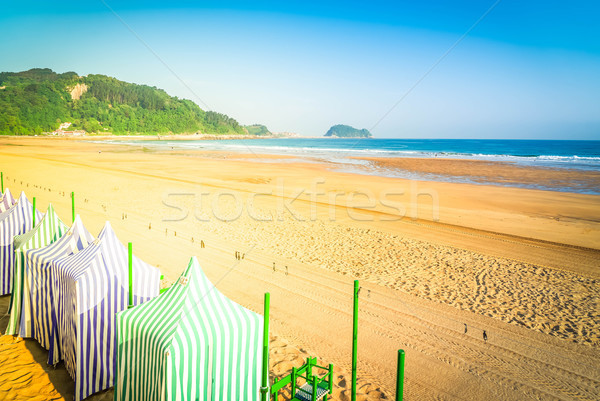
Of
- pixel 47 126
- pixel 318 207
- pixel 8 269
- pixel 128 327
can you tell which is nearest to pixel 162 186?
pixel 318 207

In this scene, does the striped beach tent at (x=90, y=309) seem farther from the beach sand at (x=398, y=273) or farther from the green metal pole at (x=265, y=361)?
the green metal pole at (x=265, y=361)

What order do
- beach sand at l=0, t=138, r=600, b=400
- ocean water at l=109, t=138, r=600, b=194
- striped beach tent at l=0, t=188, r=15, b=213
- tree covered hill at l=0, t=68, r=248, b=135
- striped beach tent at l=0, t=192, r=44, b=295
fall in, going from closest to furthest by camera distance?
beach sand at l=0, t=138, r=600, b=400
striped beach tent at l=0, t=192, r=44, b=295
striped beach tent at l=0, t=188, r=15, b=213
ocean water at l=109, t=138, r=600, b=194
tree covered hill at l=0, t=68, r=248, b=135

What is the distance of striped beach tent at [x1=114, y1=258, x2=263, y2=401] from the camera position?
149 inches

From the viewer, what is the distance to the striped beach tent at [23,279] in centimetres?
636

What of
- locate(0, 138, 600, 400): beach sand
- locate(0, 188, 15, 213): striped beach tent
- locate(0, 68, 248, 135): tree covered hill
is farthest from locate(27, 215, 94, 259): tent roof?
locate(0, 68, 248, 135): tree covered hill

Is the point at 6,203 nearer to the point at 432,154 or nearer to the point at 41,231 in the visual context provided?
the point at 41,231

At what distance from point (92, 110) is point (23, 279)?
163 m

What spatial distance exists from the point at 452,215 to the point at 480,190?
9.77 metres

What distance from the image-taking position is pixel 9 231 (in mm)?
8156

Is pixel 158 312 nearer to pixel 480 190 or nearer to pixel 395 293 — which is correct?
pixel 395 293

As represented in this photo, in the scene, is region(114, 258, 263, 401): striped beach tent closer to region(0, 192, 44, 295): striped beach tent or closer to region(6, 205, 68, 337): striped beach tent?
region(6, 205, 68, 337): striped beach tent

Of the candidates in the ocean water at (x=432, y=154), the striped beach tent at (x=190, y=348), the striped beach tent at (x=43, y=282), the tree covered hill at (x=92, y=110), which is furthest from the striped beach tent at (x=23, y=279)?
the tree covered hill at (x=92, y=110)

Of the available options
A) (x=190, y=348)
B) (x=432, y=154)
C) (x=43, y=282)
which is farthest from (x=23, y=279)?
(x=432, y=154)

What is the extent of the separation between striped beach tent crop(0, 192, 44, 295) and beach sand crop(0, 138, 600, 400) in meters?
2.01
